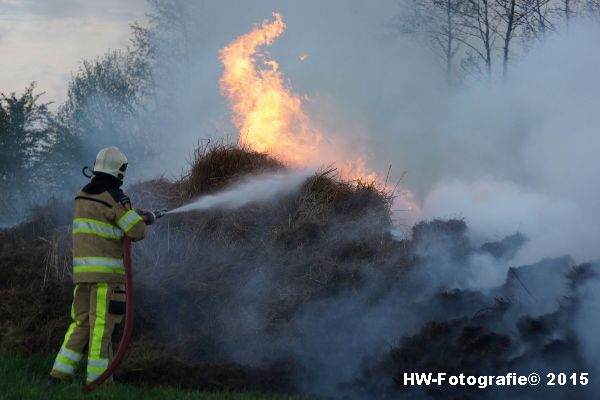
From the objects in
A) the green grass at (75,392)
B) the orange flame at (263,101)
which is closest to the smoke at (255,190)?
the orange flame at (263,101)

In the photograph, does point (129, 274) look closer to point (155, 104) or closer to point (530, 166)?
point (530, 166)

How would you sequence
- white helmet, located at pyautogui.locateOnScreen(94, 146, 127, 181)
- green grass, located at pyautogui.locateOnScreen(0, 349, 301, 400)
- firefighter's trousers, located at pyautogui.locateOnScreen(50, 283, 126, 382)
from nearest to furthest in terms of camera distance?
green grass, located at pyautogui.locateOnScreen(0, 349, 301, 400), firefighter's trousers, located at pyautogui.locateOnScreen(50, 283, 126, 382), white helmet, located at pyautogui.locateOnScreen(94, 146, 127, 181)

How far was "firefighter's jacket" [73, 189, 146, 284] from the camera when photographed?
19.3 feet

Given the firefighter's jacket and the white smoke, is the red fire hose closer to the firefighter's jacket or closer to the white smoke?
the firefighter's jacket

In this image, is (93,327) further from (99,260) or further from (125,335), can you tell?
(99,260)

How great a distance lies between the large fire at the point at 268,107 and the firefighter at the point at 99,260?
21.5 ft

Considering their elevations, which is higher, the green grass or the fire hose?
the fire hose

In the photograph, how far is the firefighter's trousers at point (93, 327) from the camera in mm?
5793

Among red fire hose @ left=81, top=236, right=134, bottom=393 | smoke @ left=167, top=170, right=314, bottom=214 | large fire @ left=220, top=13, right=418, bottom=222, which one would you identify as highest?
large fire @ left=220, top=13, right=418, bottom=222

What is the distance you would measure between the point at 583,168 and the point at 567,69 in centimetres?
154

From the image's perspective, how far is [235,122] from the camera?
13.5 m

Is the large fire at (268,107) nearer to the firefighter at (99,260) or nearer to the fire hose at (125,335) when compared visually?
the firefighter at (99,260)

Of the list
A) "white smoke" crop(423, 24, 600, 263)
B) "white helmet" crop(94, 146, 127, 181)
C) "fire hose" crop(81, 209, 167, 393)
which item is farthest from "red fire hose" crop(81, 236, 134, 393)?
"white smoke" crop(423, 24, 600, 263)

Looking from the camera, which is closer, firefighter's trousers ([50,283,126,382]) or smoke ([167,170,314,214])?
firefighter's trousers ([50,283,126,382])
